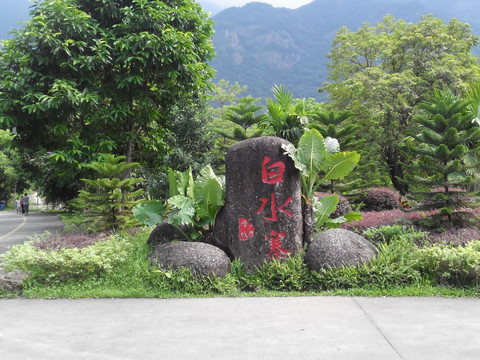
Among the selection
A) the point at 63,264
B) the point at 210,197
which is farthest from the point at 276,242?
the point at 63,264

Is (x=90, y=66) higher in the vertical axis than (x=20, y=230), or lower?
higher

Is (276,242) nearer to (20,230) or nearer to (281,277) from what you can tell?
(281,277)

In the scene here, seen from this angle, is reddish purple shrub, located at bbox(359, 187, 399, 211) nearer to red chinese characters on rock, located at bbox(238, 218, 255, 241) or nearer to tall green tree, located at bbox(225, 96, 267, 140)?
tall green tree, located at bbox(225, 96, 267, 140)

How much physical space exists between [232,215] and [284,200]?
887mm

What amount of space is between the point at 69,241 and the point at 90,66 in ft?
12.0

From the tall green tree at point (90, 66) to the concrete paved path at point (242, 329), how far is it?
4688 mm

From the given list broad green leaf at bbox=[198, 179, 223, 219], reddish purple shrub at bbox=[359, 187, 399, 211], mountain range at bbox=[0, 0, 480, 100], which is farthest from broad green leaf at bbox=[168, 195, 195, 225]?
mountain range at bbox=[0, 0, 480, 100]

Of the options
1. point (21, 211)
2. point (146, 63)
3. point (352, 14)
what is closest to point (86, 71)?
point (146, 63)

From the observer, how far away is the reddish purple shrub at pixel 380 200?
39.4 ft

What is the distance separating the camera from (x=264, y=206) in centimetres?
684

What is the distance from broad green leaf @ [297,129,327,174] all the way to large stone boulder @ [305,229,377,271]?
4.08 ft

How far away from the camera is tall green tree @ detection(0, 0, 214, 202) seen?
8945mm

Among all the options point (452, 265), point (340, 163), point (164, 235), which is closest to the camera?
Result: point (452, 265)

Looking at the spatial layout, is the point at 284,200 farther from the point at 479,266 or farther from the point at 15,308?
the point at 15,308
